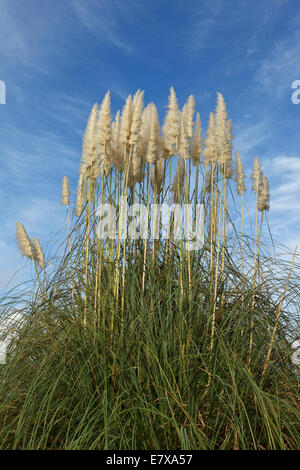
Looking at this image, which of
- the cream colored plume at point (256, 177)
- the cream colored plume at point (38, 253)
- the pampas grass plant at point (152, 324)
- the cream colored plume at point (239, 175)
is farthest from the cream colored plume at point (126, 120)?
the cream colored plume at point (38, 253)

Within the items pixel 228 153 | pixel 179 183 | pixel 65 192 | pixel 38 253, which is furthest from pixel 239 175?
pixel 38 253

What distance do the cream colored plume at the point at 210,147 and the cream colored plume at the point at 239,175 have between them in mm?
290

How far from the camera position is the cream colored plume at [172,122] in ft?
12.4

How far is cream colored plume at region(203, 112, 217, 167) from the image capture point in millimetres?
3943

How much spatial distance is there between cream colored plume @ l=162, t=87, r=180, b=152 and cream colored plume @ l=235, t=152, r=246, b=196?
71 centimetres

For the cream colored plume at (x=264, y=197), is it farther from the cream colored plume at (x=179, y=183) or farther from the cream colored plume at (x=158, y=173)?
the cream colored plume at (x=158, y=173)

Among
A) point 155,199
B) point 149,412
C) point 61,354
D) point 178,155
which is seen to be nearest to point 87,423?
point 149,412

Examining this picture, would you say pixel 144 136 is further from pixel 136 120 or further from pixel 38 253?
pixel 38 253

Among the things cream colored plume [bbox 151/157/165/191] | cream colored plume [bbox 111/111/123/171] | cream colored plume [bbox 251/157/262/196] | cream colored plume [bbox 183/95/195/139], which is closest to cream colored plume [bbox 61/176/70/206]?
cream colored plume [bbox 111/111/123/171]

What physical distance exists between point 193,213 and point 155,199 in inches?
14.9

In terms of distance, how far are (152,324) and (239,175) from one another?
173 cm

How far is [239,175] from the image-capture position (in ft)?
13.5

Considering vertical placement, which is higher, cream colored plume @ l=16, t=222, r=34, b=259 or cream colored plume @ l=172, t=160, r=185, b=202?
cream colored plume @ l=172, t=160, r=185, b=202

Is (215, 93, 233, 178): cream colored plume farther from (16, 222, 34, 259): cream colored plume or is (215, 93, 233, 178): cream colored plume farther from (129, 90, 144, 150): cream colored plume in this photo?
(16, 222, 34, 259): cream colored plume
